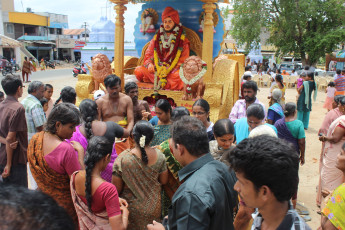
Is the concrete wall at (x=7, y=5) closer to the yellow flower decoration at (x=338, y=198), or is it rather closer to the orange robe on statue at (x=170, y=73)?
the orange robe on statue at (x=170, y=73)

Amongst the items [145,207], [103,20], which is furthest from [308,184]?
[103,20]

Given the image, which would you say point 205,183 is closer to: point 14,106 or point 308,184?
point 14,106

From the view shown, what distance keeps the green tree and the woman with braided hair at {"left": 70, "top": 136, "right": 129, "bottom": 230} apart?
19.5 meters

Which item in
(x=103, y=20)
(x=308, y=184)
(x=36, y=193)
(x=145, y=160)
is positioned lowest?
(x=308, y=184)

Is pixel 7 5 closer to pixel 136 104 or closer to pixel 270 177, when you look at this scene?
pixel 136 104

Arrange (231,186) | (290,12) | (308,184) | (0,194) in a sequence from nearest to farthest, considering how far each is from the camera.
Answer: (0,194) < (231,186) < (308,184) < (290,12)

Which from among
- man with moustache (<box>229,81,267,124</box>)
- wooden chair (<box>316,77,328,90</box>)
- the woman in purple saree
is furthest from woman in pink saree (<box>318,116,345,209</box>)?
wooden chair (<box>316,77,328,90</box>)

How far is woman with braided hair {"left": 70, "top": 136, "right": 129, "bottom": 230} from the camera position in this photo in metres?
2.05

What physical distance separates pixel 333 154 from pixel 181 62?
444cm

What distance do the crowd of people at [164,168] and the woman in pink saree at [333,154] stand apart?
1 centimetres

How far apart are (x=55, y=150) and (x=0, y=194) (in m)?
1.65

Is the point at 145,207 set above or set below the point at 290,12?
below

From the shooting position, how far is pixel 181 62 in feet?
24.0

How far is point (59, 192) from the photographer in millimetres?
2422
